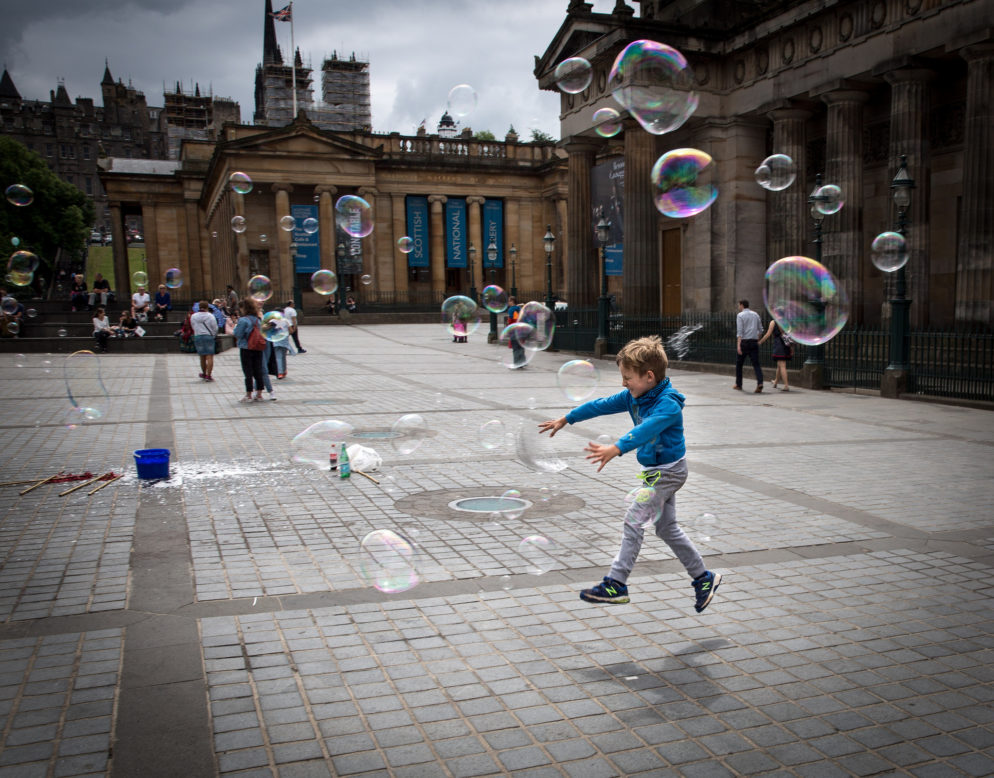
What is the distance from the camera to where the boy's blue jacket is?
4.17 metres

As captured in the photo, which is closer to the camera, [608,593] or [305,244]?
[608,593]

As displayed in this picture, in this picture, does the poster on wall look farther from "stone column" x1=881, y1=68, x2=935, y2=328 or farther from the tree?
the tree

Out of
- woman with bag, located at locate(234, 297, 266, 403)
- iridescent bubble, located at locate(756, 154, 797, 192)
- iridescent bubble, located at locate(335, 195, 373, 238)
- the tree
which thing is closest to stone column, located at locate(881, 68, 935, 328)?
iridescent bubble, located at locate(756, 154, 797, 192)

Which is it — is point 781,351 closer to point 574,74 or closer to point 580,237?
point 574,74

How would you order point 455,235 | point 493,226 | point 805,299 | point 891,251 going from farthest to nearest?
1. point 493,226
2. point 455,235
3. point 891,251
4. point 805,299

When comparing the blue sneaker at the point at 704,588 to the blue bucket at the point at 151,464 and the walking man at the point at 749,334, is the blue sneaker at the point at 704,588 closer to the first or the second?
the blue bucket at the point at 151,464

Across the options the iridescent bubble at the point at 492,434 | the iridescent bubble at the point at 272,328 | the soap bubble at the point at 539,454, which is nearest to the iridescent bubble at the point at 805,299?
the soap bubble at the point at 539,454

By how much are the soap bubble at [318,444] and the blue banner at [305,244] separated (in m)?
45.6

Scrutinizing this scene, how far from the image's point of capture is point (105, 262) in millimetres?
98625

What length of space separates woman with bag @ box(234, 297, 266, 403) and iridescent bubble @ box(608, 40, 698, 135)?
24.6 ft

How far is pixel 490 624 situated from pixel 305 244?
53.0 metres

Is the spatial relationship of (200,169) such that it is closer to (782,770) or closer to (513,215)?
(513,215)

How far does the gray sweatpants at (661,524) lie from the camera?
435cm

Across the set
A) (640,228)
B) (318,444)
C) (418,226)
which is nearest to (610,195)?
(640,228)
